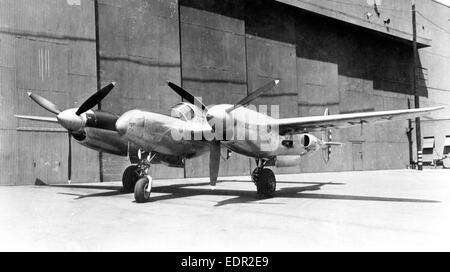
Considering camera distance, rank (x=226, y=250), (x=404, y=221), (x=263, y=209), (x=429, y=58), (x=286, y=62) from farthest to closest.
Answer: (x=429, y=58) → (x=286, y=62) → (x=263, y=209) → (x=404, y=221) → (x=226, y=250)

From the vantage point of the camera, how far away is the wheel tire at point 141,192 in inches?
474

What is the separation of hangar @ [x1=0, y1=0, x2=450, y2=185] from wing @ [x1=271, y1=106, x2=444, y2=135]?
476 inches

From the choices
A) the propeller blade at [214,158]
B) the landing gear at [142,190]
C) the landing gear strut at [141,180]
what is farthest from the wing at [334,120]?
the landing gear at [142,190]

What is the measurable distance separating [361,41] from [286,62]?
11.6 m

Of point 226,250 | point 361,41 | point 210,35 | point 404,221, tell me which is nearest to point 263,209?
point 404,221

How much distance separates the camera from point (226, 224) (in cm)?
841

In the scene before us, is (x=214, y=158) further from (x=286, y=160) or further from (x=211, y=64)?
(x=211, y=64)

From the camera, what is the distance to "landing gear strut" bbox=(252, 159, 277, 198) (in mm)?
13445

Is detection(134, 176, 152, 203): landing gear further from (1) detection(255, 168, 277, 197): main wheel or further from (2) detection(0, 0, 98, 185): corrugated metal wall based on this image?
(2) detection(0, 0, 98, 185): corrugated metal wall

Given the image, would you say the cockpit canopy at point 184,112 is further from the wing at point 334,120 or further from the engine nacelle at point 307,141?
the engine nacelle at point 307,141

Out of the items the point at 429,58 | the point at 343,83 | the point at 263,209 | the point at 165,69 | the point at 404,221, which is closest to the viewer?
the point at 404,221

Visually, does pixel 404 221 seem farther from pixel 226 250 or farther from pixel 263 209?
pixel 226 250

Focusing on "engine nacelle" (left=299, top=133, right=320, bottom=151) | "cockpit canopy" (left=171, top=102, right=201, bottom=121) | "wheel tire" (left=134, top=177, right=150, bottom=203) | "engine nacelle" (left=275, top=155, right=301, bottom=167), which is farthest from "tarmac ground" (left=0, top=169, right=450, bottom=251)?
"cockpit canopy" (left=171, top=102, right=201, bottom=121)
